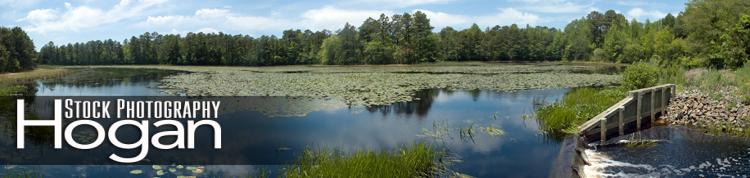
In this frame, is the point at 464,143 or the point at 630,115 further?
the point at 630,115

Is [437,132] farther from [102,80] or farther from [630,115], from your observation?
[102,80]

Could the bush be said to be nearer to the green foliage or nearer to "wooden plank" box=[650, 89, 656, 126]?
"wooden plank" box=[650, 89, 656, 126]

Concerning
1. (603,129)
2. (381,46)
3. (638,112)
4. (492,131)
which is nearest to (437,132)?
(492,131)

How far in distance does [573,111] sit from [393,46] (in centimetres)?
7306

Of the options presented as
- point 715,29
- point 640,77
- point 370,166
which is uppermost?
point 715,29

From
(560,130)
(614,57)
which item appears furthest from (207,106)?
(614,57)

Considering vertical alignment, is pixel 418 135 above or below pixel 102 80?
below

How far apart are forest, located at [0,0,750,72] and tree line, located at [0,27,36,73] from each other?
131 millimetres

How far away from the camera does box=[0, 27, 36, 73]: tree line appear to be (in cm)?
6500

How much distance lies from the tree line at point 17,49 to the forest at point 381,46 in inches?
5.2

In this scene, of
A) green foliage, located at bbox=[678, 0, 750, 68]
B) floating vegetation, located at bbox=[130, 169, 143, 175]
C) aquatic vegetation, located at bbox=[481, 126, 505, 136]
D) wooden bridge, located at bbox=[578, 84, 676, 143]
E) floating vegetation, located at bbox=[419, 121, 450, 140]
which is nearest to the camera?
floating vegetation, located at bbox=[130, 169, 143, 175]

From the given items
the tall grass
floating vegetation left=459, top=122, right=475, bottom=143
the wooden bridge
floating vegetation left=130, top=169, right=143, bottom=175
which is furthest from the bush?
floating vegetation left=130, top=169, right=143, bottom=175

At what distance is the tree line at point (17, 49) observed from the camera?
65.0 m

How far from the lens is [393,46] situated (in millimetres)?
91000
